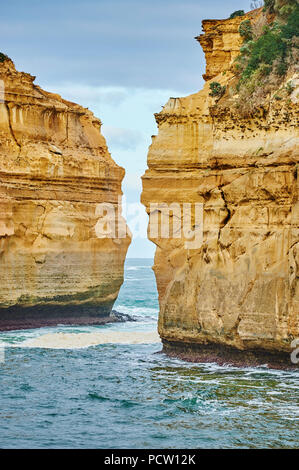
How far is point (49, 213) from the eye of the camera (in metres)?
43.3

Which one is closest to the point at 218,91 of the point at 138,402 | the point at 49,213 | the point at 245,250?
the point at 245,250

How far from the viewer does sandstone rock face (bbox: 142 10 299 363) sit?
25500 mm

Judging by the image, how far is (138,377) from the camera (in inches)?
1057

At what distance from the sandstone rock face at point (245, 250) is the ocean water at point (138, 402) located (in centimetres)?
96

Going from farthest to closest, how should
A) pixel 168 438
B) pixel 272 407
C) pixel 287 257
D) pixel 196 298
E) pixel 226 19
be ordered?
pixel 226 19, pixel 196 298, pixel 287 257, pixel 272 407, pixel 168 438

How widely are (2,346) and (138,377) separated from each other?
30.4ft

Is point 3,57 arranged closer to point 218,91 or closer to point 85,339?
point 85,339

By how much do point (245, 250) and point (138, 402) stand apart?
17.7 ft

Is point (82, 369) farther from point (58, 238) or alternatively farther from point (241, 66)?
point (58, 238)

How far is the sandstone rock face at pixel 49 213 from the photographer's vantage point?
4197cm

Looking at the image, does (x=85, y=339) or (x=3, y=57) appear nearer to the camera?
(x=85, y=339)

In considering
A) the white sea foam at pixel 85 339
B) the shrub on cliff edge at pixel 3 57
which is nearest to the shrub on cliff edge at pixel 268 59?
the white sea foam at pixel 85 339

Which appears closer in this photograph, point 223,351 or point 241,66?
point 223,351
